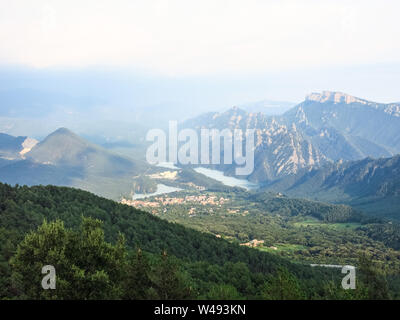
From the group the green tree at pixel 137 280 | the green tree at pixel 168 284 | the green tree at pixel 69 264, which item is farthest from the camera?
the green tree at pixel 137 280

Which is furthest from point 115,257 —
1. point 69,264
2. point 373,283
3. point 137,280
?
point 373,283

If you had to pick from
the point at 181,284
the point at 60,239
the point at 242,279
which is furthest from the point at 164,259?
the point at 242,279

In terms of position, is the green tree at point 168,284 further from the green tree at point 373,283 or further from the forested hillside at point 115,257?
the green tree at point 373,283

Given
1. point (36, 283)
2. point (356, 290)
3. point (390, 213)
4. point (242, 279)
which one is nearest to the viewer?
point (36, 283)

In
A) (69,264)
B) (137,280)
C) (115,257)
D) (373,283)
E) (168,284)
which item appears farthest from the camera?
(373,283)

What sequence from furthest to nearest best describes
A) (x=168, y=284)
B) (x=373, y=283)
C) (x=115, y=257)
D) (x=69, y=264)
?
1. (x=373, y=283)
2. (x=115, y=257)
3. (x=168, y=284)
4. (x=69, y=264)

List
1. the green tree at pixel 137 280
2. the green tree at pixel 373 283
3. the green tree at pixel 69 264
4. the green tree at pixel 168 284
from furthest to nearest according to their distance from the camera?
the green tree at pixel 373 283, the green tree at pixel 137 280, the green tree at pixel 168 284, the green tree at pixel 69 264

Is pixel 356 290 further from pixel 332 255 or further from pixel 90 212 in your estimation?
pixel 332 255

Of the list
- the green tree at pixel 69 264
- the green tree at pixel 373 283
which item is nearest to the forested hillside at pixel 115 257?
the green tree at pixel 69 264

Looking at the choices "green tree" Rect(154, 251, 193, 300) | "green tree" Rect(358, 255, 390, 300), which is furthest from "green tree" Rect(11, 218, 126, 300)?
"green tree" Rect(358, 255, 390, 300)

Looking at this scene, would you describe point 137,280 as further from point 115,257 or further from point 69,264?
point 69,264

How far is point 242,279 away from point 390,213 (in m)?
166

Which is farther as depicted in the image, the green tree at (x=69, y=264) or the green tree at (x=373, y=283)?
the green tree at (x=373, y=283)

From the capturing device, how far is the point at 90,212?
7600 cm
